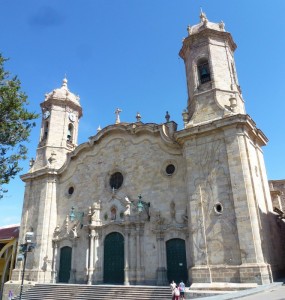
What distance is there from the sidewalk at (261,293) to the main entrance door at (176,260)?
16.5 feet

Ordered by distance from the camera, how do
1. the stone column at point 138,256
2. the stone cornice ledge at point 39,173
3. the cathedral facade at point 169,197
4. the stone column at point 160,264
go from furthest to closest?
1. the stone cornice ledge at point 39,173
2. the stone column at point 138,256
3. the stone column at point 160,264
4. the cathedral facade at point 169,197

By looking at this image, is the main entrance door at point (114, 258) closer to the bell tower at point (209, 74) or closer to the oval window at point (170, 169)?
the oval window at point (170, 169)

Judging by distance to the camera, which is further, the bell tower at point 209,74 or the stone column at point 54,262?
the stone column at point 54,262

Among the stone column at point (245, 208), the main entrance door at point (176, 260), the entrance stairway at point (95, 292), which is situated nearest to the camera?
the stone column at point (245, 208)

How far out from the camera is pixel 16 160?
14.3 m

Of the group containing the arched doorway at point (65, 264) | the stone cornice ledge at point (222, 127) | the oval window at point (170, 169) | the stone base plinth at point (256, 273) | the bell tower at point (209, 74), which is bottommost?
the stone base plinth at point (256, 273)

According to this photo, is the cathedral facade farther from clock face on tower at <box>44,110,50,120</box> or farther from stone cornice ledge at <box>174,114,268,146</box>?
clock face on tower at <box>44,110,50,120</box>

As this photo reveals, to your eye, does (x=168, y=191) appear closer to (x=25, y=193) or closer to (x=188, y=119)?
(x=188, y=119)

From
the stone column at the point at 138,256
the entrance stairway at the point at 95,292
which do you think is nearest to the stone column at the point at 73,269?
the entrance stairway at the point at 95,292

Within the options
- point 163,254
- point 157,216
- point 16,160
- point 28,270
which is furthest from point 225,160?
point 28,270

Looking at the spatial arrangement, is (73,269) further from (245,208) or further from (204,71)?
(204,71)

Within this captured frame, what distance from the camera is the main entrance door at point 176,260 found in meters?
16.9

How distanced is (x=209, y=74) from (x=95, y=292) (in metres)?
15.2

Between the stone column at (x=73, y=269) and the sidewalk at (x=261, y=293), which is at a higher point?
the stone column at (x=73, y=269)
